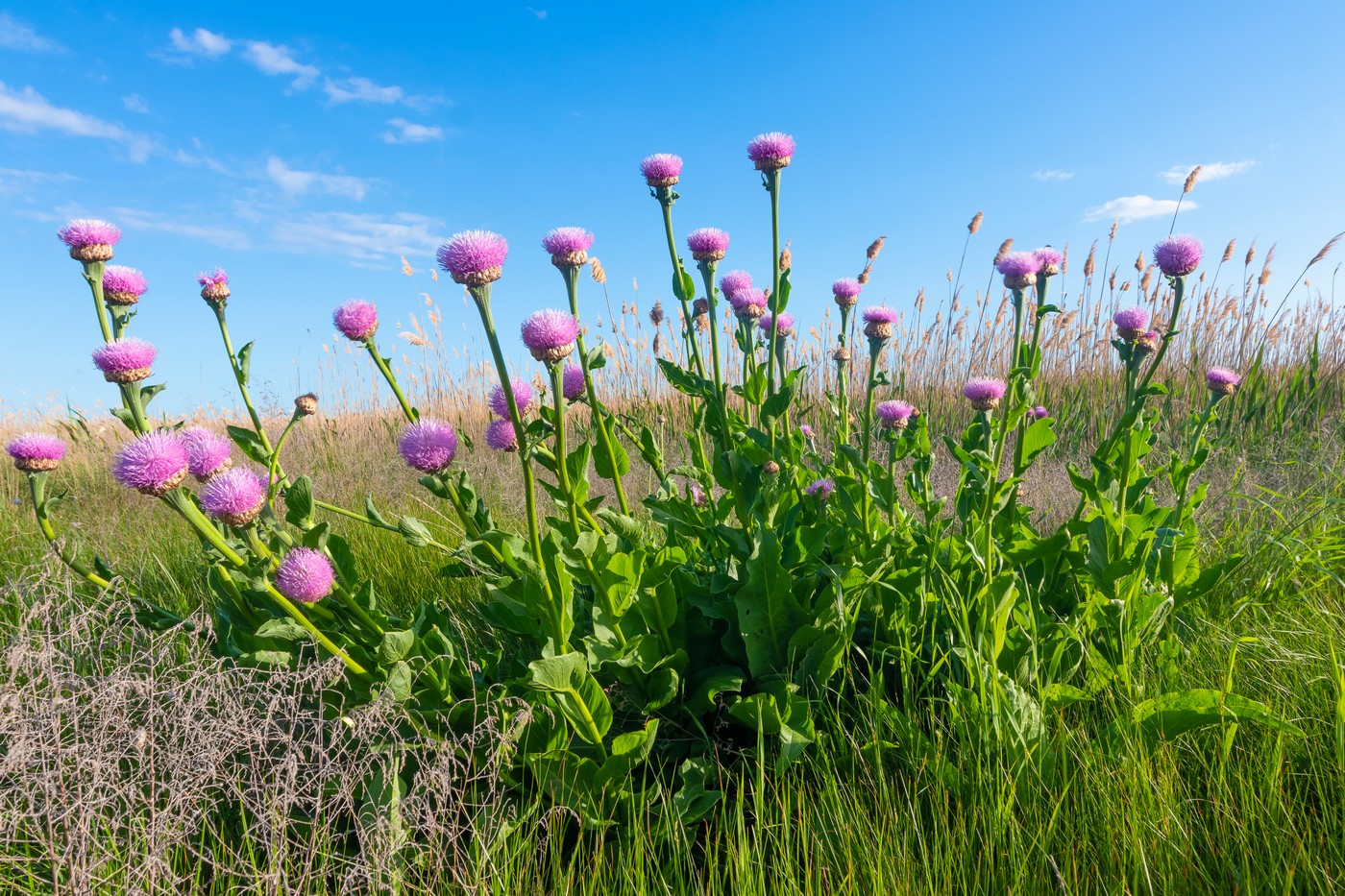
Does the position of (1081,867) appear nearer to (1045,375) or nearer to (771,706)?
(771,706)

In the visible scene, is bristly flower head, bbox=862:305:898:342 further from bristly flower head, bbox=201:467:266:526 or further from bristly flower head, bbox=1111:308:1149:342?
bristly flower head, bbox=201:467:266:526

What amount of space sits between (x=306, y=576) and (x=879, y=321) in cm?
169

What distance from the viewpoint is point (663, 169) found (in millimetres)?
1919

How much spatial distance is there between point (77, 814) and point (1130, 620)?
2.31 metres

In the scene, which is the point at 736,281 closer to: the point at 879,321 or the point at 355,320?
the point at 879,321

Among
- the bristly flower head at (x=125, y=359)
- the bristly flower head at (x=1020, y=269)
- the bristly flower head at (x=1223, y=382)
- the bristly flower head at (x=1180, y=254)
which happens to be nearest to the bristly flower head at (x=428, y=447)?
the bristly flower head at (x=125, y=359)

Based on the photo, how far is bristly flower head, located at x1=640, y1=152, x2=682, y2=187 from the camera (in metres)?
1.92

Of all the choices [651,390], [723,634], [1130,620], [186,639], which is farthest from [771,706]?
[651,390]

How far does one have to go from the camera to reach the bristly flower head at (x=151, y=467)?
147 cm

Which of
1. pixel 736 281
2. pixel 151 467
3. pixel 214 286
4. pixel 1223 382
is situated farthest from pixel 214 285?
pixel 1223 382

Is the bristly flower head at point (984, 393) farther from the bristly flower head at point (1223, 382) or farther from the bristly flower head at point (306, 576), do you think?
the bristly flower head at point (306, 576)

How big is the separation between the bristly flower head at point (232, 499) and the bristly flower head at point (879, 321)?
1702 mm

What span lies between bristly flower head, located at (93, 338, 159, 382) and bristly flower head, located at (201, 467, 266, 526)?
0.46 meters

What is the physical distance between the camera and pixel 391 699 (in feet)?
4.86
